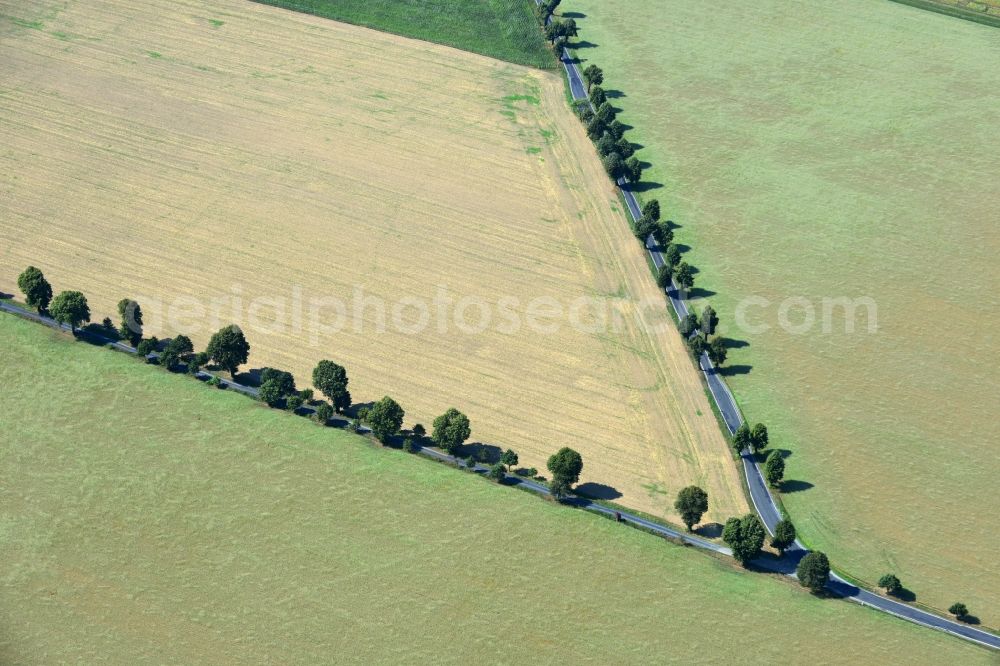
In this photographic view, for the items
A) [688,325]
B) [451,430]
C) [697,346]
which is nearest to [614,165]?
[688,325]

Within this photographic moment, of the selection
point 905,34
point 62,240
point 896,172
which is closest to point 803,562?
Result: point 896,172

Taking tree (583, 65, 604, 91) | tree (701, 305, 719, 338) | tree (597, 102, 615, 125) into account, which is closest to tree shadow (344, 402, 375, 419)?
tree (701, 305, 719, 338)

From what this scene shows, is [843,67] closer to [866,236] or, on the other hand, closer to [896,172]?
[896,172]

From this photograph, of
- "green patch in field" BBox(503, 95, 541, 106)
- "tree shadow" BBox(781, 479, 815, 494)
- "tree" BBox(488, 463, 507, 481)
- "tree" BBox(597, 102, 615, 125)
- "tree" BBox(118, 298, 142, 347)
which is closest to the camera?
"tree" BBox(488, 463, 507, 481)

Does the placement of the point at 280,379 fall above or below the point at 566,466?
below

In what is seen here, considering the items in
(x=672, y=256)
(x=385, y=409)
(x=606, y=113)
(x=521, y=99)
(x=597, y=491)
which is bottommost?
(x=597, y=491)

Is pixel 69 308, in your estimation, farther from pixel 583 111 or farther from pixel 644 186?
pixel 583 111

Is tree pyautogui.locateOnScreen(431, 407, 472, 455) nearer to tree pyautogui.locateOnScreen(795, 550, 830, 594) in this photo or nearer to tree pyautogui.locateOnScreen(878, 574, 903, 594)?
tree pyautogui.locateOnScreen(795, 550, 830, 594)
